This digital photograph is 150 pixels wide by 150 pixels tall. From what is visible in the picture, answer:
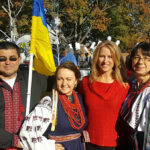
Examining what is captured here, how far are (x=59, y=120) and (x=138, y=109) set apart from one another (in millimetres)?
828

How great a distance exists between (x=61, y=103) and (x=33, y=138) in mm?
504

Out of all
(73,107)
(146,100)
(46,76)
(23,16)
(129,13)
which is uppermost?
(129,13)

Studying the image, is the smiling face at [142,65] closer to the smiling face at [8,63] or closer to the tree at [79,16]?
the smiling face at [8,63]

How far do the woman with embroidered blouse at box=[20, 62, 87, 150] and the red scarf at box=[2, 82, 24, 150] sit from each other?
33 cm

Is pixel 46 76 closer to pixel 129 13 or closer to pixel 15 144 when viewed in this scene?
pixel 15 144

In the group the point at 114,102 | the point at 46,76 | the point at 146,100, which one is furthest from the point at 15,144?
the point at 146,100

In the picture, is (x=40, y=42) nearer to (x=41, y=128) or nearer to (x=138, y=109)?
(x=41, y=128)

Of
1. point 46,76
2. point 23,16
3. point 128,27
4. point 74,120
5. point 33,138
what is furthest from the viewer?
point 128,27

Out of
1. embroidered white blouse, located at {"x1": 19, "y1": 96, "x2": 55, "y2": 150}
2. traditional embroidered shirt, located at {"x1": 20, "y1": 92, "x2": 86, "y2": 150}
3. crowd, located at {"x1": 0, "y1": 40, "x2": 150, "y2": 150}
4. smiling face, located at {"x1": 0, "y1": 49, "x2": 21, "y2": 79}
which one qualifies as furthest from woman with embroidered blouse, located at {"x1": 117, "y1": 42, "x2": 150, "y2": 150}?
smiling face, located at {"x1": 0, "y1": 49, "x2": 21, "y2": 79}

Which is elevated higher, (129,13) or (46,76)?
(129,13)

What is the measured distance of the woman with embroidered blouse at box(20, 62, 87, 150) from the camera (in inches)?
69.3

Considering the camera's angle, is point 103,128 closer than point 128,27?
Yes

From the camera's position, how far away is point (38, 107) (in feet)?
6.12

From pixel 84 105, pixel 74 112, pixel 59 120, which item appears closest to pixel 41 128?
pixel 59 120
